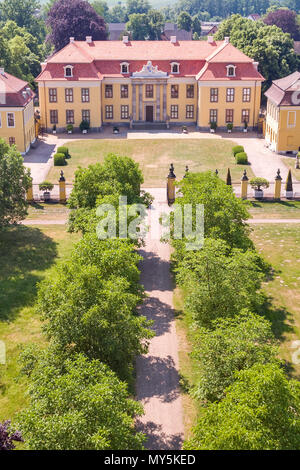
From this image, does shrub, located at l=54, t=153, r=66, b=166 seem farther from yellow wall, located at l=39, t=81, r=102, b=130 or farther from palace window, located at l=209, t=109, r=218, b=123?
palace window, located at l=209, t=109, r=218, b=123

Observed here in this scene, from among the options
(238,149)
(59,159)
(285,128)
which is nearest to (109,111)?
(59,159)

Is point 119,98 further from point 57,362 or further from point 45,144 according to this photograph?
point 57,362

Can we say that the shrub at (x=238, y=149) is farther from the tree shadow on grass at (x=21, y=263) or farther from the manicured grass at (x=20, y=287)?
the tree shadow on grass at (x=21, y=263)

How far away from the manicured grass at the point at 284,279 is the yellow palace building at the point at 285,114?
23.0 m

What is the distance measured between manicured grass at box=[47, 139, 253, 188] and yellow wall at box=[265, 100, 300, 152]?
5.47 m

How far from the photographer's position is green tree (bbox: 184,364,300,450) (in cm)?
1647

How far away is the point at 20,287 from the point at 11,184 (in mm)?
8125

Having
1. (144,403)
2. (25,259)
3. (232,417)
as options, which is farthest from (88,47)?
(232,417)

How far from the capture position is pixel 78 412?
17.3 m

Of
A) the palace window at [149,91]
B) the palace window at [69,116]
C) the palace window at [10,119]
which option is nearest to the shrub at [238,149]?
the palace window at [149,91]

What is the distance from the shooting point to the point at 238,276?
84.4 ft

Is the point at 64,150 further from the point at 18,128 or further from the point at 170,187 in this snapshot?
the point at 170,187

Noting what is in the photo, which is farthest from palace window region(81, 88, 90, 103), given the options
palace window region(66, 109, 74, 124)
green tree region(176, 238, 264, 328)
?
green tree region(176, 238, 264, 328)

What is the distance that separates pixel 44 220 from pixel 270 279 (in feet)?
63.8
